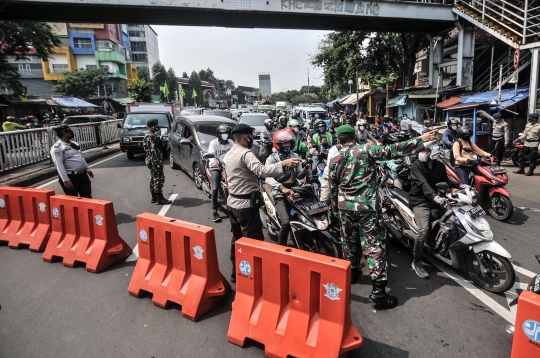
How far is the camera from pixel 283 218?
4.40 meters

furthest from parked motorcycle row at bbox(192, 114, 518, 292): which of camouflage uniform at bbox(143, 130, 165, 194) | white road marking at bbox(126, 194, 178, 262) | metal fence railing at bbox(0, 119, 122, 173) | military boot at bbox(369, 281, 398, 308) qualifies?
metal fence railing at bbox(0, 119, 122, 173)

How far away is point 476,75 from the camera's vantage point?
19.2 meters

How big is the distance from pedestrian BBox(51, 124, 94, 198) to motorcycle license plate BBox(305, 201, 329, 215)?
411cm

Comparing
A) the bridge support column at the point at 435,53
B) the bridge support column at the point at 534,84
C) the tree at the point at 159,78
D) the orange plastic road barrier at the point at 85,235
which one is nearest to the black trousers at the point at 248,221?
the orange plastic road barrier at the point at 85,235

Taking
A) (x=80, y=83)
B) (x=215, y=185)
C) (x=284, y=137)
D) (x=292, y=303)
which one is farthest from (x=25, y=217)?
(x=80, y=83)

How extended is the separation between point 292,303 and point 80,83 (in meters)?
52.8

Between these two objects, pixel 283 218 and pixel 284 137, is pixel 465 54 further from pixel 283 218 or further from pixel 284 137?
pixel 283 218

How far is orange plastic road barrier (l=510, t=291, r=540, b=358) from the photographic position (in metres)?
2.06

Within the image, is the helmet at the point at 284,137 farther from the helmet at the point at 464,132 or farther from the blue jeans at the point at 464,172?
the blue jeans at the point at 464,172

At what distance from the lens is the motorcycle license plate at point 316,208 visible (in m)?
4.14

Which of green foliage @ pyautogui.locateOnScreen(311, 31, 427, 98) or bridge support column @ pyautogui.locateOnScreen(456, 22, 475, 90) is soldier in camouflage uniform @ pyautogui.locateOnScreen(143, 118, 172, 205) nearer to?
bridge support column @ pyautogui.locateOnScreen(456, 22, 475, 90)

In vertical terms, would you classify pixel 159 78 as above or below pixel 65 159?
above

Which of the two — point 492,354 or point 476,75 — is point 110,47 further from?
point 492,354

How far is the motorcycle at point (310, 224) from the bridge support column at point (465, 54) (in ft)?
51.7
